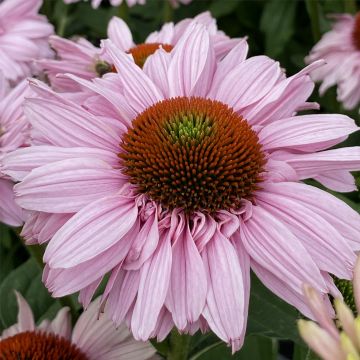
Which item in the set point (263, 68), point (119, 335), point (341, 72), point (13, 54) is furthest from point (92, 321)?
point (341, 72)

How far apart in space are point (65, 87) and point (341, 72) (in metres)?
0.77

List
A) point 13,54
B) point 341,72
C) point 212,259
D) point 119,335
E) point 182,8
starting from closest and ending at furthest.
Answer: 1. point 212,259
2. point 119,335
3. point 13,54
4. point 341,72
5. point 182,8

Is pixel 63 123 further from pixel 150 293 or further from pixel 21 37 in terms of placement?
pixel 21 37

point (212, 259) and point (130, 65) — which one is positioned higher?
point (130, 65)

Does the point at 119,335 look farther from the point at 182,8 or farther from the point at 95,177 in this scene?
the point at 182,8

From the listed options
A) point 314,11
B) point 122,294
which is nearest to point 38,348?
point 122,294

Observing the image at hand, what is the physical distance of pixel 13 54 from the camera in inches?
52.7

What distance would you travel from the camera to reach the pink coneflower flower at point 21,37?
4.33ft

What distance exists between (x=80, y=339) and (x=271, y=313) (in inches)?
11.5

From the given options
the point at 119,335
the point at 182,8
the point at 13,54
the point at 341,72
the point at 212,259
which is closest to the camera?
the point at 212,259

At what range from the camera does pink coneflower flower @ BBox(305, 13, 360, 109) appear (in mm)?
1541

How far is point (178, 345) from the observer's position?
2.78 feet

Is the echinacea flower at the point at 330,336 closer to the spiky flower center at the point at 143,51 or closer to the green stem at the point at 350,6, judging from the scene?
the spiky flower center at the point at 143,51

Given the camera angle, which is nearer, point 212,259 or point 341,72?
point 212,259
